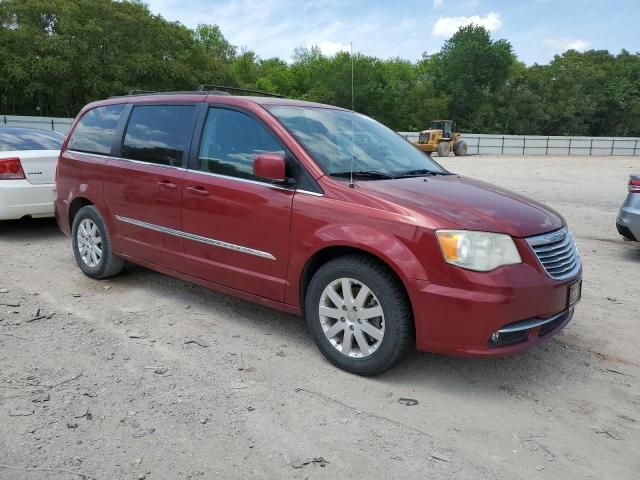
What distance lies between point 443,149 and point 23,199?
29219mm

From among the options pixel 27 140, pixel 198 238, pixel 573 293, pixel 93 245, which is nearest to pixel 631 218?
pixel 573 293

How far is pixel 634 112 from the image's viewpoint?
70500 mm

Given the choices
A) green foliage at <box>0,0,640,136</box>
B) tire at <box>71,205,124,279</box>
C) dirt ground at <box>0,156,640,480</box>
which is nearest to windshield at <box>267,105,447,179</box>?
dirt ground at <box>0,156,640,480</box>

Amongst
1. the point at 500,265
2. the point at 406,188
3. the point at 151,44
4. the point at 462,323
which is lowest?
the point at 462,323

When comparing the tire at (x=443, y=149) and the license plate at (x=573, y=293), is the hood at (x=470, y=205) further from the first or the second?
the tire at (x=443, y=149)

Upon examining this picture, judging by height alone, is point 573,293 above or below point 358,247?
below

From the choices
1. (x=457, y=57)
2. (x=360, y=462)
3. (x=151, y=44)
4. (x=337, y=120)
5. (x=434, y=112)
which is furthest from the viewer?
(x=457, y=57)

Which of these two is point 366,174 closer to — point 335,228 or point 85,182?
point 335,228

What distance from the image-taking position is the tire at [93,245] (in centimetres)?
530

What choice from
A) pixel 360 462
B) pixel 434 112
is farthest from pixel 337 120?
pixel 434 112

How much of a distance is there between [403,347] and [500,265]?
29.0 inches

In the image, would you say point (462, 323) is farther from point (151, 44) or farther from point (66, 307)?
point (151, 44)

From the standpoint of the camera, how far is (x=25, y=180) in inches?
274

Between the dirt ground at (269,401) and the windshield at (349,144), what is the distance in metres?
1.33
